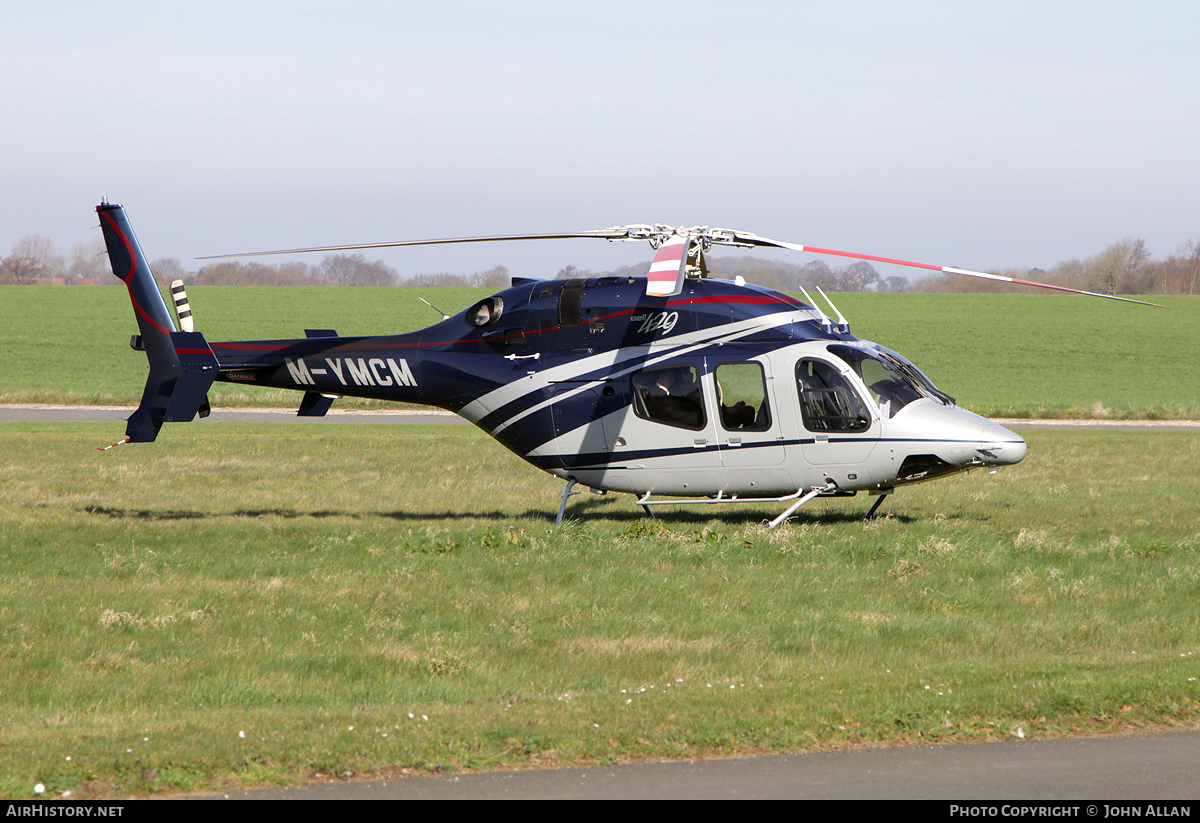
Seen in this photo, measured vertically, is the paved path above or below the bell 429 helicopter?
below

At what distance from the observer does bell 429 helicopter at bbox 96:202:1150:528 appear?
14352 millimetres

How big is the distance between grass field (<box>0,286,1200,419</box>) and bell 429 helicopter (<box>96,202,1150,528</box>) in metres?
25.9

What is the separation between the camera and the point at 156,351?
54.5 ft

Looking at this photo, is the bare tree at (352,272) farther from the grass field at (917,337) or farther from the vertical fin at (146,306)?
the vertical fin at (146,306)

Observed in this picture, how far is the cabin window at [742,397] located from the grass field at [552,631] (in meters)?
1.47

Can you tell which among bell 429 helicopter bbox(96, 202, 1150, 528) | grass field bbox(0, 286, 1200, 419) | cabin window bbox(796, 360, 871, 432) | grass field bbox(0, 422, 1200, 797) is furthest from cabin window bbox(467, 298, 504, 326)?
grass field bbox(0, 286, 1200, 419)

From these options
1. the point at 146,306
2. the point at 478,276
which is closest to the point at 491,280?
the point at 478,276

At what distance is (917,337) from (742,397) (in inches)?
2159

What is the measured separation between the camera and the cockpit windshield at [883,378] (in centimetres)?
1438

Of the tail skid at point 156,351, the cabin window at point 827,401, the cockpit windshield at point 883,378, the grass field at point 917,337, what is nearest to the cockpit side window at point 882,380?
the cockpit windshield at point 883,378

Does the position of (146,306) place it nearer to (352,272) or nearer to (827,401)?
(827,401)

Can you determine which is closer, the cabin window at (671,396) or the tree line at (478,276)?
the cabin window at (671,396)

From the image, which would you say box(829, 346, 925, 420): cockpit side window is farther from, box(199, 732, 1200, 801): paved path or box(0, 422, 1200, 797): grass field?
box(199, 732, 1200, 801): paved path

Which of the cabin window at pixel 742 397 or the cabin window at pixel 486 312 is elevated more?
the cabin window at pixel 486 312
